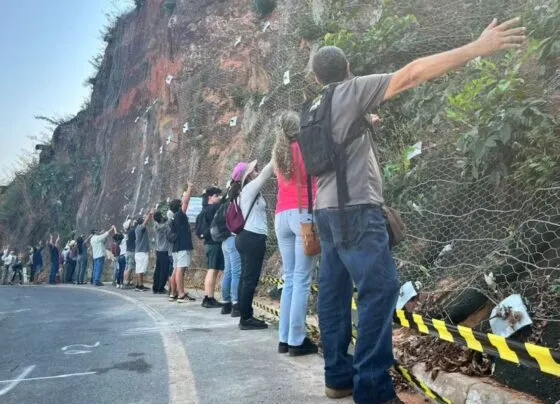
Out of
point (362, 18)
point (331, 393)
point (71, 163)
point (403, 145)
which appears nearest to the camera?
point (331, 393)

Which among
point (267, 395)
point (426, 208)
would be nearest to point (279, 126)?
point (426, 208)

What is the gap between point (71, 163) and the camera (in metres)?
35.0

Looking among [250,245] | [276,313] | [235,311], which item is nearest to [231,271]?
[235,311]

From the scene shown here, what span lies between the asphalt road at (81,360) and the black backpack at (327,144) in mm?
1691

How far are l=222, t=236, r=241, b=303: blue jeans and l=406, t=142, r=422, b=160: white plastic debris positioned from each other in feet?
8.63

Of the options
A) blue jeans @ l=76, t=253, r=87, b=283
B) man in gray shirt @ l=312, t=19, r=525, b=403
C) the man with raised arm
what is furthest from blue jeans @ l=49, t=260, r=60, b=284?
man in gray shirt @ l=312, t=19, r=525, b=403

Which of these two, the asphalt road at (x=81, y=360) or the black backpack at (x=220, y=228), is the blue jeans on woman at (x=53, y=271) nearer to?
the asphalt road at (x=81, y=360)

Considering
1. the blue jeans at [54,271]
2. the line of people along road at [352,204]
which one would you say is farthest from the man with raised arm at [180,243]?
the blue jeans at [54,271]

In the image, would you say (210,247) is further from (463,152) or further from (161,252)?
(463,152)

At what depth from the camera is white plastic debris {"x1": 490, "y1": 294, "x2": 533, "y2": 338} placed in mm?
2871

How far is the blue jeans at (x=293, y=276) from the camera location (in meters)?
3.93

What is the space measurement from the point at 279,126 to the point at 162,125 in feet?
62.3

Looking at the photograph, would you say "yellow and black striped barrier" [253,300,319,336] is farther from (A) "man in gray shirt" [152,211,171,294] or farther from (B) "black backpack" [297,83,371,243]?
(A) "man in gray shirt" [152,211,171,294]

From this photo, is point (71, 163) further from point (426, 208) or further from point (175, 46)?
point (426, 208)
